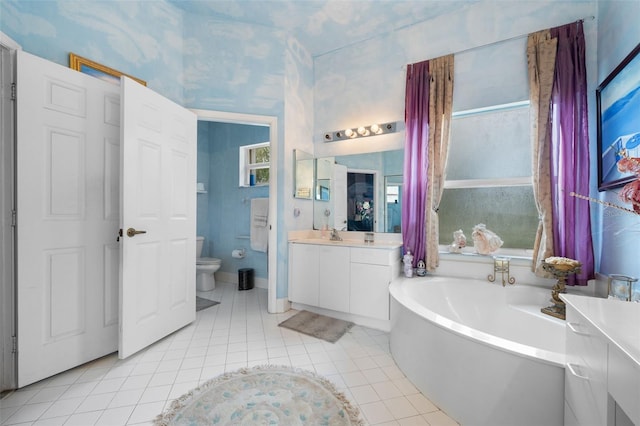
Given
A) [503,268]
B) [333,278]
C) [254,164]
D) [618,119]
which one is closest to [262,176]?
[254,164]

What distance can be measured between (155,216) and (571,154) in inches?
126

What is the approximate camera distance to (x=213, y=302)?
9.93 ft

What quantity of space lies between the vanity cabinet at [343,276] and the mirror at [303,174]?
25.5 inches

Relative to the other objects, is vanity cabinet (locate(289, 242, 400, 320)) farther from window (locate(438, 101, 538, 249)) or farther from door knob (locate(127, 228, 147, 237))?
door knob (locate(127, 228, 147, 237))

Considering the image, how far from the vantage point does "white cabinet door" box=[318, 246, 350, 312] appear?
2469 millimetres

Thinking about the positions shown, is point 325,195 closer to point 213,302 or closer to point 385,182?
point 385,182

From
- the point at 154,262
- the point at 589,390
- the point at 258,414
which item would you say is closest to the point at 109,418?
the point at 258,414

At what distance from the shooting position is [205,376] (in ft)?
5.42

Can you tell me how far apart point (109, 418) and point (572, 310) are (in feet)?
7.19

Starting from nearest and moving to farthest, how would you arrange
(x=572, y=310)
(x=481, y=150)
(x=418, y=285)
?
1. (x=572, y=310)
2. (x=418, y=285)
3. (x=481, y=150)

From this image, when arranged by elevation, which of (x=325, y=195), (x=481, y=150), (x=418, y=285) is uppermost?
(x=481, y=150)

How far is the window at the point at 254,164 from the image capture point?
3.75 meters

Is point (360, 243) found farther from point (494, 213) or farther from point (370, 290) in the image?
point (494, 213)

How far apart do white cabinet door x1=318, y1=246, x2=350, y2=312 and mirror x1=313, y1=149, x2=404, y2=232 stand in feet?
1.75
